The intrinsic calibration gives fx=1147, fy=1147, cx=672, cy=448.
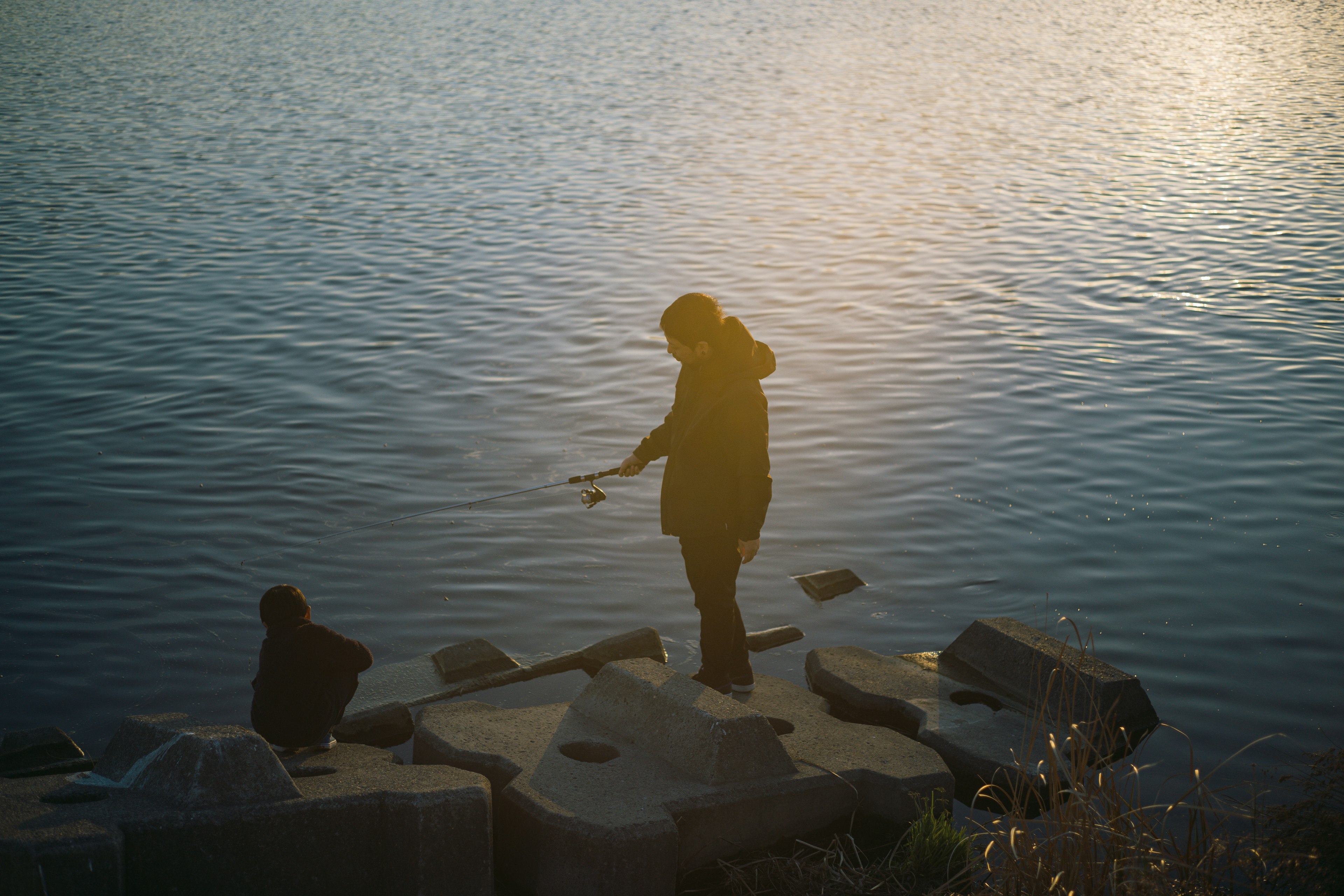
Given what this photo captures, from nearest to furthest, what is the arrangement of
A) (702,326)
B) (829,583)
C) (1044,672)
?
(702,326) < (1044,672) < (829,583)

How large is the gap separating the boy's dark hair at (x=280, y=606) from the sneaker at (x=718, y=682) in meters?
2.02

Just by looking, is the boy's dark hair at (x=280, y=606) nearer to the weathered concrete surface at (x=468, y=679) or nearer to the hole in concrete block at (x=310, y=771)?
the hole in concrete block at (x=310, y=771)

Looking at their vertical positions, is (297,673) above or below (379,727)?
above

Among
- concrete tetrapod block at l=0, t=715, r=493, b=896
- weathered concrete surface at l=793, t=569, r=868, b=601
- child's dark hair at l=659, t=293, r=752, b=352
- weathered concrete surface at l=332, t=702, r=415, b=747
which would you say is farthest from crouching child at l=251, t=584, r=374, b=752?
weathered concrete surface at l=793, t=569, r=868, b=601

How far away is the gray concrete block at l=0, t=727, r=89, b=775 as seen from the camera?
5.14 m

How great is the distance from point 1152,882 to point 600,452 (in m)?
6.42

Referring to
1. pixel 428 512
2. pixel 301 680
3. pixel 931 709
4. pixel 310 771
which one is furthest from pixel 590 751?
pixel 428 512

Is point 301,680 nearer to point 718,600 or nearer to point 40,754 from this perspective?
point 40,754

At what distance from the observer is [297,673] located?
4863 mm

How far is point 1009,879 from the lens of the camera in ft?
13.3

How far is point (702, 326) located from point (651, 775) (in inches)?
81.9

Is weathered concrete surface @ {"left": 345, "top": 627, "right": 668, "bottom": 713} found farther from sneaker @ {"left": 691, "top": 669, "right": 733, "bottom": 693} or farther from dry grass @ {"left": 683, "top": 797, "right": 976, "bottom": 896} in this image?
dry grass @ {"left": 683, "top": 797, "right": 976, "bottom": 896}

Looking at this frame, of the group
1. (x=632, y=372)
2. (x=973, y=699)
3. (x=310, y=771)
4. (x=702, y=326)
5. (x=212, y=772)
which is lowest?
(x=973, y=699)

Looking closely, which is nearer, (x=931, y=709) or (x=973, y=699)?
(x=931, y=709)
